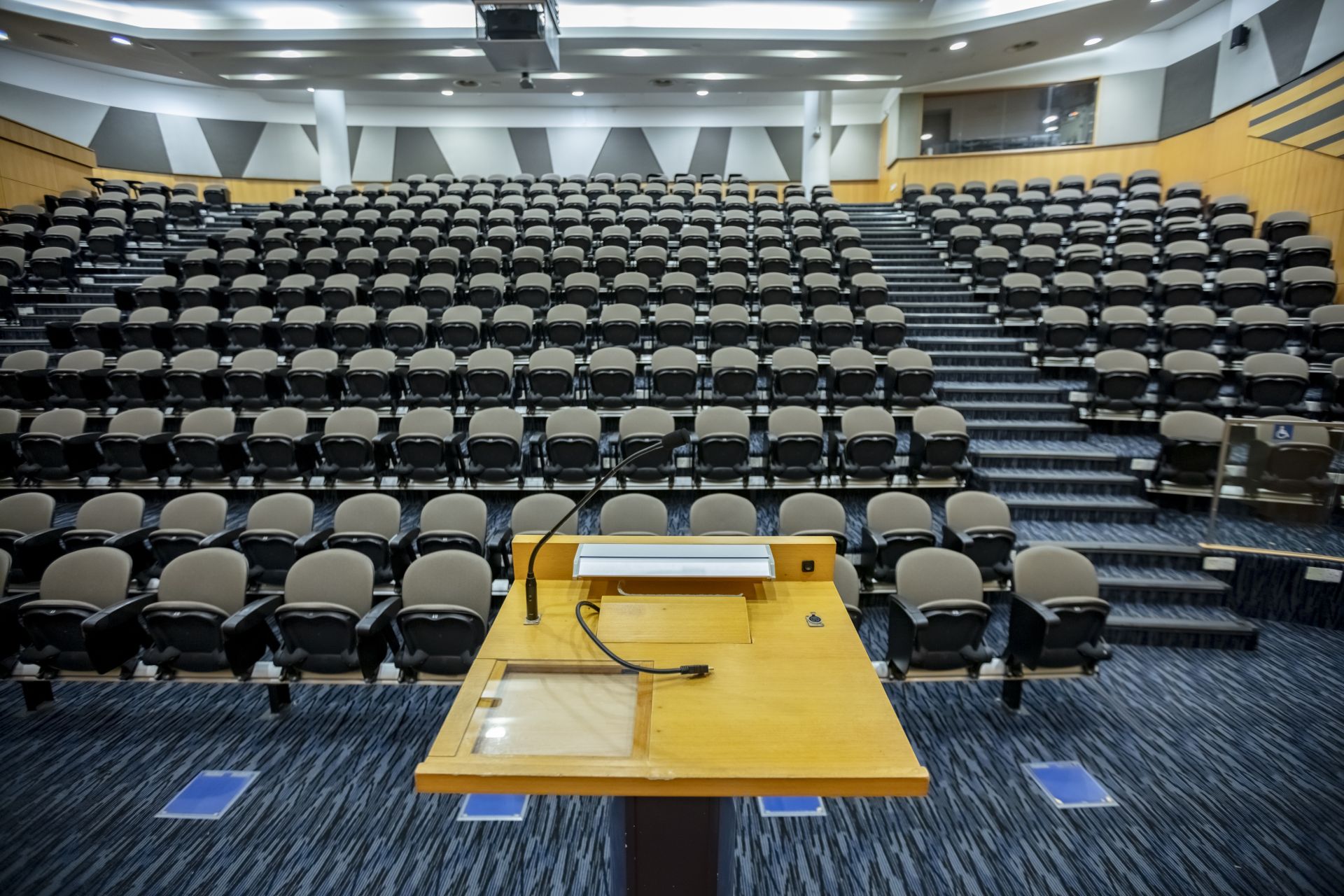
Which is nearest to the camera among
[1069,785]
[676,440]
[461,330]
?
[676,440]

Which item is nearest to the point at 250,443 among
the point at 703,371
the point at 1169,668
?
the point at 703,371

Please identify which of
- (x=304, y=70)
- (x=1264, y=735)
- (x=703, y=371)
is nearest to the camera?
(x=1264, y=735)

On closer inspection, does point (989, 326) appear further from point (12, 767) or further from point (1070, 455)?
point (12, 767)

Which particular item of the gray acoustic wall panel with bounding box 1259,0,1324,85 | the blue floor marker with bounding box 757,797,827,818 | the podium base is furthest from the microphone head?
the gray acoustic wall panel with bounding box 1259,0,1324,85

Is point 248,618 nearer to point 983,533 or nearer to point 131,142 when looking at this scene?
point 983,533

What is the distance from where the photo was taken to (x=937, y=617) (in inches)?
122

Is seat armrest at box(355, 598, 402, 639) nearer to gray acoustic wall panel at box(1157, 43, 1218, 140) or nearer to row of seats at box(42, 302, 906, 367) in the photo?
row of seats at box(42, 302, 906, 367)

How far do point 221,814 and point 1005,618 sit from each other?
167 inches

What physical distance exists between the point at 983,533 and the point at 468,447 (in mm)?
3554

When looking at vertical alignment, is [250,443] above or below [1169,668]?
above

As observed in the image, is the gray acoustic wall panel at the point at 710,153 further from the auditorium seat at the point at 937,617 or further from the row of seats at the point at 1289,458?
the auditorium seat at the point at 937,617

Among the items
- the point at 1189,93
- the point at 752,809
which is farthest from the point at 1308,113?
the point at 752,809

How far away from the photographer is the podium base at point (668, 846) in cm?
155

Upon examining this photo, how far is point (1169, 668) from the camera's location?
12.2ft
